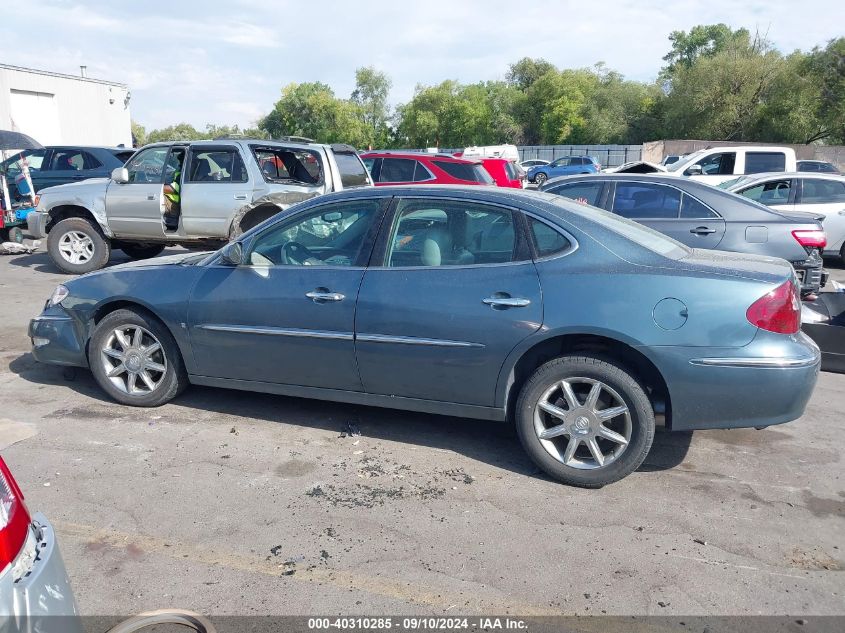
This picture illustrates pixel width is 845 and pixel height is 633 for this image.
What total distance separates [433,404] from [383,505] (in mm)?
743

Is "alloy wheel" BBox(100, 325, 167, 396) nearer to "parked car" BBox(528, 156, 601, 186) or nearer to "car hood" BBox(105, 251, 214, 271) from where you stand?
"car hood" BBox(105, 251, 214, 271)

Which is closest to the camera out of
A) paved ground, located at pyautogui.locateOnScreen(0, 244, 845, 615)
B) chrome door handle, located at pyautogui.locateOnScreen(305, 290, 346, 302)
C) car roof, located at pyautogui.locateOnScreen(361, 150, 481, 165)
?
paved ground, located at pyautogui.locateOnScreen(0, 244, 845, 615)

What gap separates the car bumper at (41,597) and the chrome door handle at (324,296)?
7.63 feet

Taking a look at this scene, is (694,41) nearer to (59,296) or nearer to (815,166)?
(815,166)

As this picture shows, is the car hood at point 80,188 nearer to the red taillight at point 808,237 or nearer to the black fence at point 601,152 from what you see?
the red taillight at point 808,237

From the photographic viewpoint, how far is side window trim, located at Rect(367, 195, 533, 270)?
4.02 metres

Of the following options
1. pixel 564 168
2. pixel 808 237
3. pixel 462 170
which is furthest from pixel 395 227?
pixel 564 168

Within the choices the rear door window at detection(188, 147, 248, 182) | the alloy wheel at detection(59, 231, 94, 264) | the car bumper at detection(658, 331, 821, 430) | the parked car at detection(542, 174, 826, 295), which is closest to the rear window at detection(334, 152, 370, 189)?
the rear door window at detection(188, 147, 248, 182)

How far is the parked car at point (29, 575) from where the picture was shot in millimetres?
1778

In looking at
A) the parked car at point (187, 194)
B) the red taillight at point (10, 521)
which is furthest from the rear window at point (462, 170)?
the red taillight at point (10, 521)

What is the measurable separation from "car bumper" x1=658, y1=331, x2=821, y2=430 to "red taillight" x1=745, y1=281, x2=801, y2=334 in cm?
5

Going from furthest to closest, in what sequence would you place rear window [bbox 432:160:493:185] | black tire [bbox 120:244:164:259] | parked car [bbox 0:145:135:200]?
parked car [bbox 0:145:135:200] → rear window [bbox 432:160:493:185] → black tire [bbox 120:244:164:259]

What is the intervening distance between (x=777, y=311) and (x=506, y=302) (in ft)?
4.73

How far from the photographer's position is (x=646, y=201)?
25.3 ft
